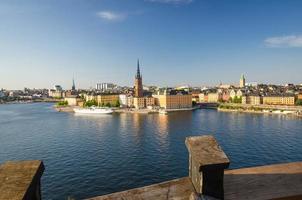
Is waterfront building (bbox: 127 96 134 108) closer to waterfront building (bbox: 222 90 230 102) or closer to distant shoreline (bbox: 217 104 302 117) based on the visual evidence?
distant shoreline (bbox: 217 104 302 117)

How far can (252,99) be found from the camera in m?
90.6

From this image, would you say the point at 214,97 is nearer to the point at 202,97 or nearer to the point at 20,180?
the point at 202,97

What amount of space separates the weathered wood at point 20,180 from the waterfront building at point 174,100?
3302 inches

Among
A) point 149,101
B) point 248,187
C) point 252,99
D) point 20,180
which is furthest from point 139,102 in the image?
point 20,180

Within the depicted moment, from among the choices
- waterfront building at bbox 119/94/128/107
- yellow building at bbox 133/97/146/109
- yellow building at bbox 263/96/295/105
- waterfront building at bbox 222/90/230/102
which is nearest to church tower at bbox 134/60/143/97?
yellow building at bbox 133/97/146/109

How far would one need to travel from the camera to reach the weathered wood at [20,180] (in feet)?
7.25

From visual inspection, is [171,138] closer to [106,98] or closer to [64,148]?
[64,148]

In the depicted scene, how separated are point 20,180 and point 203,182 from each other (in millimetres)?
1909

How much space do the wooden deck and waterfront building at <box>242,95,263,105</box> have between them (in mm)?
89185

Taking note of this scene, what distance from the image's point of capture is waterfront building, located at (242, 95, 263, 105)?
88438mm

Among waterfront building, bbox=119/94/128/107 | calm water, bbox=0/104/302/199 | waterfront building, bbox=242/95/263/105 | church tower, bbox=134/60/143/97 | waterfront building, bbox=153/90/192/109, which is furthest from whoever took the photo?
waterfront building, bbox=119/94/128/107

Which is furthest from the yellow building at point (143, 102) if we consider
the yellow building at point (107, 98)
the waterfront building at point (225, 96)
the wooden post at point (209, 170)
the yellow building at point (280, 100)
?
the wooden post at point (209, 170)

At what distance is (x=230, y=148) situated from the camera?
28141 millimetres

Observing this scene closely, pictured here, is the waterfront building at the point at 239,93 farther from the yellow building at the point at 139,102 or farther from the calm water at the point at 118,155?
the calm water at the point at 118,155
